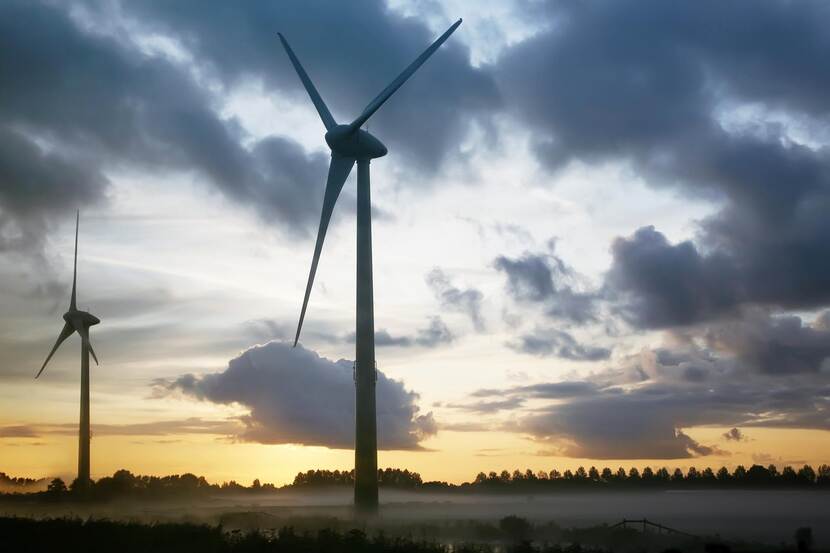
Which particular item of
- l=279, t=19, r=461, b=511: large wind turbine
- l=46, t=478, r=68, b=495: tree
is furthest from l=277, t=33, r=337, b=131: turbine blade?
l=46, t=478, r=68, b=495: tree

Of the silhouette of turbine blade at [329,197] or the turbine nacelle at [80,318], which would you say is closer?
the silhouette of turbine blade at [329,197]

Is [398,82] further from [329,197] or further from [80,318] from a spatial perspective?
[80,318]

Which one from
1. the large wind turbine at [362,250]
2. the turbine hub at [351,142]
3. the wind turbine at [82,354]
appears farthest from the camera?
the wind turbine at [82,354]

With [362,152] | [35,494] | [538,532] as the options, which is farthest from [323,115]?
[35,494]

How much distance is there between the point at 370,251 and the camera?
72625mm

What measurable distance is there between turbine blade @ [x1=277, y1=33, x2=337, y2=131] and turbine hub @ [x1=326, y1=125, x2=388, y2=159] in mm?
4137

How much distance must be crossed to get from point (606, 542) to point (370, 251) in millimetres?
29209

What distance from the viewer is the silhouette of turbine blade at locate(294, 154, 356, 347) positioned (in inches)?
2894

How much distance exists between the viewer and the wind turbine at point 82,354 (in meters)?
122

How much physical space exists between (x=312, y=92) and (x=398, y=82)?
12.9m

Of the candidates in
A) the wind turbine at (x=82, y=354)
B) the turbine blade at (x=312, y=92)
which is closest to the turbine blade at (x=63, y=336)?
the wind turbine at (x=82, y=354)

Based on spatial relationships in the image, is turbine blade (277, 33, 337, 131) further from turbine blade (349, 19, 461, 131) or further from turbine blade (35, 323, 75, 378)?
turbine blade (35, 323, 75, 378)

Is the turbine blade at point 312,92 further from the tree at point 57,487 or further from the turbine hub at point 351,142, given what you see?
the tree at point 57,487

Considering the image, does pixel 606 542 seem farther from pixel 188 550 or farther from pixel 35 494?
pixel 35 494
